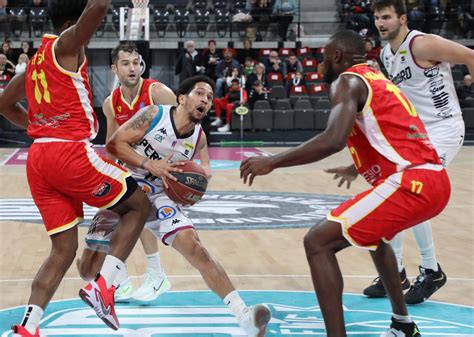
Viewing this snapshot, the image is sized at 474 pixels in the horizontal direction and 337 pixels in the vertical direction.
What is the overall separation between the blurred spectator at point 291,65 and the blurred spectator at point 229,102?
73.7 inches

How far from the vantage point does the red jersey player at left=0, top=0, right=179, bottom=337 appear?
4.25 m

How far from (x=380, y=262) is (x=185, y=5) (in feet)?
62.7

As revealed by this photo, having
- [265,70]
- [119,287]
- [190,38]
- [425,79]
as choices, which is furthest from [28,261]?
[190,38]

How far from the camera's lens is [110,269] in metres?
4.41

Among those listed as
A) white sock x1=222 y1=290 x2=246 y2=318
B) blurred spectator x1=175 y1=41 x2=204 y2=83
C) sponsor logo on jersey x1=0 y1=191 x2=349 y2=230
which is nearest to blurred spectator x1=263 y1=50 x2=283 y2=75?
blurred spectator x1=175 y1=41 x2=204 y2=83

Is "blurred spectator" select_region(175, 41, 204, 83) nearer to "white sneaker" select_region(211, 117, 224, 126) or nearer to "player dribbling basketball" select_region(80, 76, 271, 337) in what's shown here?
"white sneaker" select_region(211, 117, 224, 126)

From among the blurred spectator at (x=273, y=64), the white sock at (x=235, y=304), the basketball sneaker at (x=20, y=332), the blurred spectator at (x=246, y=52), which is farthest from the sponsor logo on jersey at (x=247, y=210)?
the blurred spectator at (x=246, y=52)

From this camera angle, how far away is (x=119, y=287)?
5.51 meters

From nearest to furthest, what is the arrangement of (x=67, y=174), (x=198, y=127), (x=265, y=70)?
(x=67, y=174)
(x=198, y=127)
(x=265, y=70)

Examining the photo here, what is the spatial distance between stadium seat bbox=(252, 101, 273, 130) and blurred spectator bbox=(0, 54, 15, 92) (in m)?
5.51

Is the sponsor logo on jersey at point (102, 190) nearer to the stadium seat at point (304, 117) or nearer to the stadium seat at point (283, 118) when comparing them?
the stadium seat at point (283, 118)

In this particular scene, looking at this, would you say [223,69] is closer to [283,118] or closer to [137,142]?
[283,118]

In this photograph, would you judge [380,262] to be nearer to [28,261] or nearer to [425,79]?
[425,79]

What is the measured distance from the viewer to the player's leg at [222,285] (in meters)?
4.41
